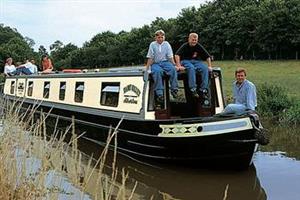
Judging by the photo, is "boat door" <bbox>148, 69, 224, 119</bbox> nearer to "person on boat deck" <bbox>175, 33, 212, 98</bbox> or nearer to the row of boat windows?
"person on boat deck" <bbox>175, 33, 212, 98</bbox>

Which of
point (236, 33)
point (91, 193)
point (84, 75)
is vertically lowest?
point (91, 193)

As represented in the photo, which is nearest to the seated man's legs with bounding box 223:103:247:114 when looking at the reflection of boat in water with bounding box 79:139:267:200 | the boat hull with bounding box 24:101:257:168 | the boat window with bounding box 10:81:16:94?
the boat hull with bounding box 24:101:257:168

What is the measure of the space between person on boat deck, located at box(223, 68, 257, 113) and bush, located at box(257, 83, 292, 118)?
6.41m

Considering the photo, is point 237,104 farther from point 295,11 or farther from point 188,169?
point 295,11

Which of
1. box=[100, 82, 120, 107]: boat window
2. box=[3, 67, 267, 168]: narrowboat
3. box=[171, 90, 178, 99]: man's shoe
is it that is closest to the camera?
box=[3, 67, 267, 168]: narrowboat

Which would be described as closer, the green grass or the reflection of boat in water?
the reflection of boat in water

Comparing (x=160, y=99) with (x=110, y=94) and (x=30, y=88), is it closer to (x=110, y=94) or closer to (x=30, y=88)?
(x=110, y=94)

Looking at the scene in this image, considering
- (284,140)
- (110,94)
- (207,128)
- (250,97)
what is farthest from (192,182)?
(284,140)

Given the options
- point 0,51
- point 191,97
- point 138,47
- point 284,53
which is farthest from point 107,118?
point 0,51

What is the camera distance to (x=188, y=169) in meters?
9.11

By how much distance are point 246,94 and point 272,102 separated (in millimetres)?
7215

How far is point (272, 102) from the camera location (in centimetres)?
1588

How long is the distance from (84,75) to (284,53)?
138 feet

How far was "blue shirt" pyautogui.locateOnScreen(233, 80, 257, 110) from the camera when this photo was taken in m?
8.92
